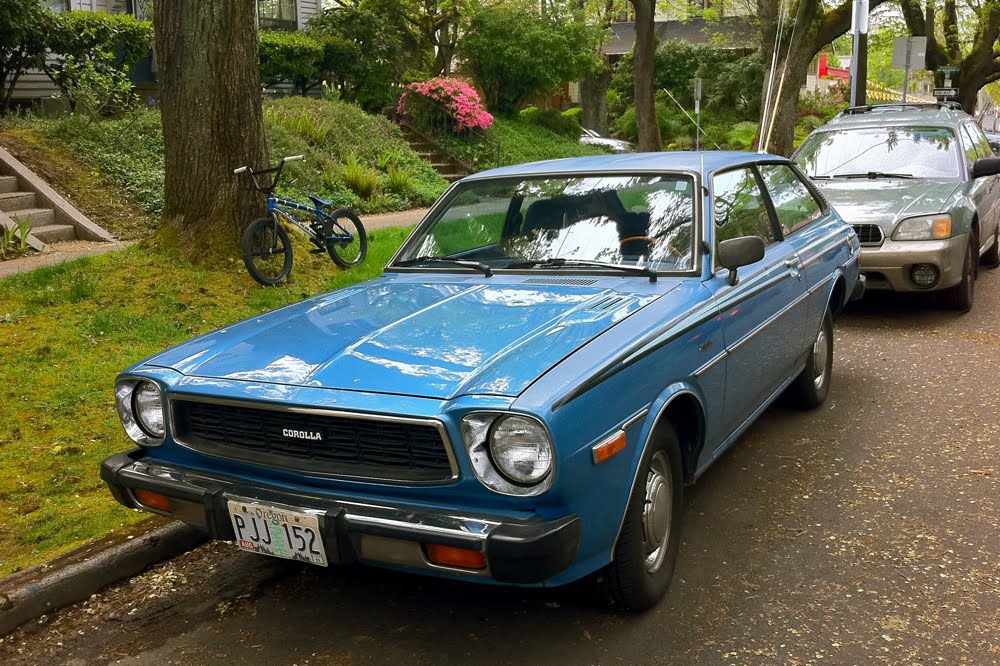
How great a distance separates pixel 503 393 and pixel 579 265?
1492 millimetres

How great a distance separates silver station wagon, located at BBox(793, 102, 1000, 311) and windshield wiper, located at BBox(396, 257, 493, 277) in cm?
440

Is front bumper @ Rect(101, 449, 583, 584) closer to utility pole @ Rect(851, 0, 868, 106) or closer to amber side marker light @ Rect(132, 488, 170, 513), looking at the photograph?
amber side marker light @ Rect(132, 488, 170, 513)

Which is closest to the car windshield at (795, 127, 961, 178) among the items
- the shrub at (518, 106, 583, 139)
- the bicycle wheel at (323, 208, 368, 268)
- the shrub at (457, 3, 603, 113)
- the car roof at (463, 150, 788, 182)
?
the car roof at (463, 150, 788, 182)

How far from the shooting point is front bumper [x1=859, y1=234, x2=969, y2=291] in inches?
296

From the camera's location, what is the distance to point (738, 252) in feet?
13.1

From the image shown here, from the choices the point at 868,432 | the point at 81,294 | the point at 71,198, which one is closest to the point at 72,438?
the point at 81,294

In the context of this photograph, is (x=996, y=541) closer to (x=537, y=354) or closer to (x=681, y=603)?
(x=681, y=603)

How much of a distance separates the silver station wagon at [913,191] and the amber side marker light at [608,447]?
5297 mm

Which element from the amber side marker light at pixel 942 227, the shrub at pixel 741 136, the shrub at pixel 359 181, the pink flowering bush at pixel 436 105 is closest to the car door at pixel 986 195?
the amber side marker light at pixel 942 227

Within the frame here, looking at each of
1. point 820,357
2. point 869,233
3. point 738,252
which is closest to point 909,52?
point 869,233

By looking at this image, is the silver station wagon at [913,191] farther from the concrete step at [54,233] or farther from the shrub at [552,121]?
the shrub at [552,121]

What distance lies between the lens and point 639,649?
3195 mm

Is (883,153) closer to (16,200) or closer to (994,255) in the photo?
(994,255)

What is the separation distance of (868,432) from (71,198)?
9.76m
